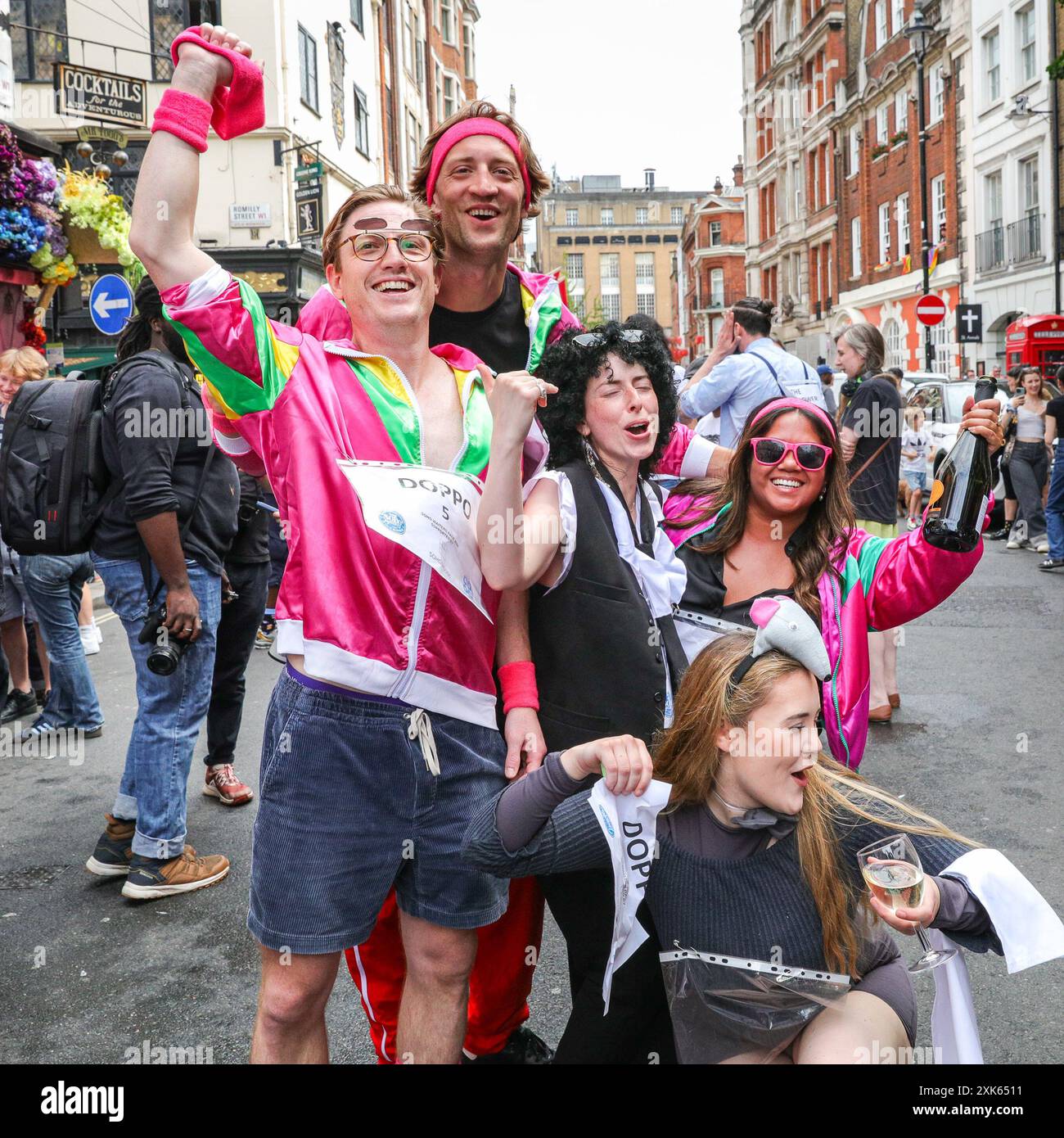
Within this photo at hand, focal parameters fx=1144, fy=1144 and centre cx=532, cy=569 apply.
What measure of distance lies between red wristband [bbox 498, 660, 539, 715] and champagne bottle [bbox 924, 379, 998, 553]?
1.01 meters

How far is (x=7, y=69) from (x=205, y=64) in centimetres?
976

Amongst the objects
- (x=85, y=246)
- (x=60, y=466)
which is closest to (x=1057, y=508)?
(x=85, y=246)

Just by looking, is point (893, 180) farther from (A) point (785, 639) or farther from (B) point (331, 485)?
(B) point (331, 485)

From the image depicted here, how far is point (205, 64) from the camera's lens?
7.09ft

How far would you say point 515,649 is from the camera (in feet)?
8.18

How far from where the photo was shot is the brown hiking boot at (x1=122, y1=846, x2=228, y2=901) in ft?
14.0

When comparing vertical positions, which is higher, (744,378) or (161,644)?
(744,378)

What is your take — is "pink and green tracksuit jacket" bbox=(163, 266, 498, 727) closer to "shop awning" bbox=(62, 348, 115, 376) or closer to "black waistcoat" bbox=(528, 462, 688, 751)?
"black waistcoat" bbox=(528, 462, 688, 751)

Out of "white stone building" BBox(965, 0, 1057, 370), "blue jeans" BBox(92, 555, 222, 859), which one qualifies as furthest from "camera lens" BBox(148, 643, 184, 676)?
"white stone building" BBox(965, 0, 1057, 370)

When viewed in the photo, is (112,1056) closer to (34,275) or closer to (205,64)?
(205,64)

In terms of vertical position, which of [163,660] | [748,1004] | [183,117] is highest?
[183,117]

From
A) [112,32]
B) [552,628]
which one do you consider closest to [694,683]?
[552,628]

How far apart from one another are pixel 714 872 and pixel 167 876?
271 cm

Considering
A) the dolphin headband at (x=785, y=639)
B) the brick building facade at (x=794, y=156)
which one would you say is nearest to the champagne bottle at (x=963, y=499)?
the dolphin headband at (x=785, y=639)
